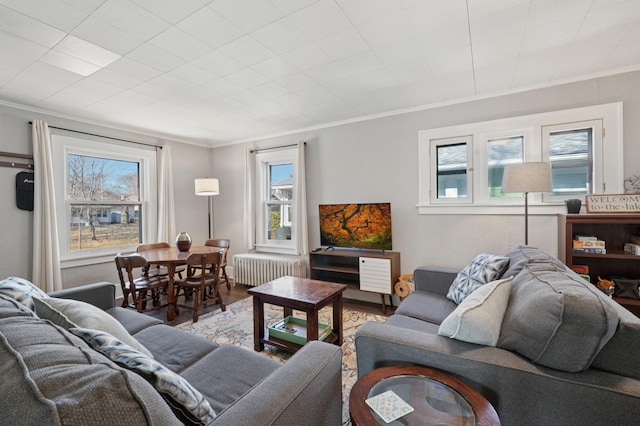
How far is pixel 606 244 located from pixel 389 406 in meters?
2.90

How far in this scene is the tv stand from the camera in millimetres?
3266

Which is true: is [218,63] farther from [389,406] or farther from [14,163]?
[14,163]

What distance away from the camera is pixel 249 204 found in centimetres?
479

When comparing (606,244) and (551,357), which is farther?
(606,244)

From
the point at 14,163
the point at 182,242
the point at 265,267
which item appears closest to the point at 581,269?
the point at 265,267

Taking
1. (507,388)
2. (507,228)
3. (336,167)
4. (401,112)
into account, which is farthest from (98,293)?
(507,228)

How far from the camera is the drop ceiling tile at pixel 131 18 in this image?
5.44 ft

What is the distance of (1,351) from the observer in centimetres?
60

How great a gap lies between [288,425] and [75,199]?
443 cm

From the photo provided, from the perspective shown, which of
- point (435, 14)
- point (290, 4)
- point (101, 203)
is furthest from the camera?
point (101, 203)

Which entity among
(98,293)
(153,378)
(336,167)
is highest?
(336,167)

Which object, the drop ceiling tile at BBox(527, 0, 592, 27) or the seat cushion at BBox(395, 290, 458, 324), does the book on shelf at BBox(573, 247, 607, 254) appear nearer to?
the seat cushion at BBox(395, 290, 458, 324)

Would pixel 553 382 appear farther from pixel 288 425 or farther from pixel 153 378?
pixel 153 378

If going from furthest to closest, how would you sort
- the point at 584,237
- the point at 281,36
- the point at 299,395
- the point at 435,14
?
the point at 584,237, the point at 281,36, the point at 435,14, the point at 299,395
